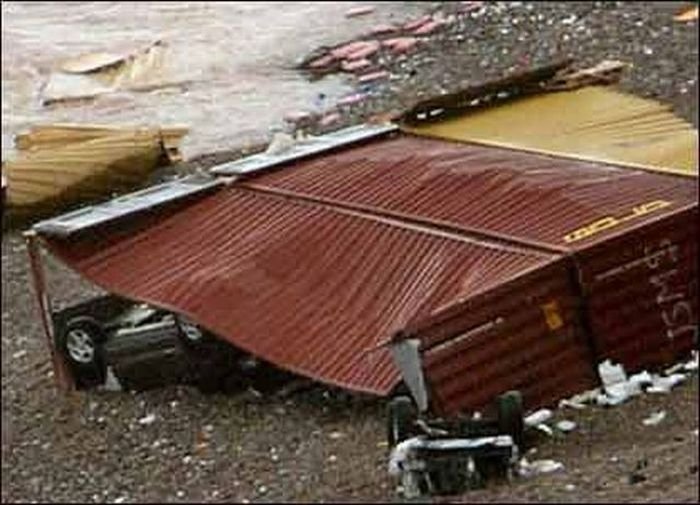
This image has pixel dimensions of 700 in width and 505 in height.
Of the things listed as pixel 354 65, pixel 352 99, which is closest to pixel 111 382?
pixel 352 99

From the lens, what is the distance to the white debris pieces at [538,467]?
119 inches

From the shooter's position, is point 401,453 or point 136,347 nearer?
point 401,453

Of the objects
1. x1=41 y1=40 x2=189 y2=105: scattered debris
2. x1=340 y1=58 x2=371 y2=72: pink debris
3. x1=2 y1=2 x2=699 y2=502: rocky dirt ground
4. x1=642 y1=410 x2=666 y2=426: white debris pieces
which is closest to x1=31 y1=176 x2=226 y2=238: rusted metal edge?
x1=2 y1=2 x2=699 y2=502: rocky dirt ground

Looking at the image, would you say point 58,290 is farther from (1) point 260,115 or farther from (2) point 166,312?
(1) point 260,115

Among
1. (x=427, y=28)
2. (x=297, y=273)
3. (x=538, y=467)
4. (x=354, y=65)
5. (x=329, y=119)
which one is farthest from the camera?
(x=427, y=28)

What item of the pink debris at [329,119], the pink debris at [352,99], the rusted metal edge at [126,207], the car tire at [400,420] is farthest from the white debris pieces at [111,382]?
the pink debris at [352,99]

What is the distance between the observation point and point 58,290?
4719 millimetres

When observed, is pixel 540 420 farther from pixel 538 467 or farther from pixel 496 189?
pixel 496 189

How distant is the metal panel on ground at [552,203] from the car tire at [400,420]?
1.52 feet

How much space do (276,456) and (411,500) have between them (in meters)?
0.59

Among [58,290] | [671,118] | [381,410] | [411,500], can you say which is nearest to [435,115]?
[671,118]

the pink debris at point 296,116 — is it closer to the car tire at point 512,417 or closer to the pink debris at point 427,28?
the pink debris at point 427,28

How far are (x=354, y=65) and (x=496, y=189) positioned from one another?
2.96 m

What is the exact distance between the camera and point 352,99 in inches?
256
